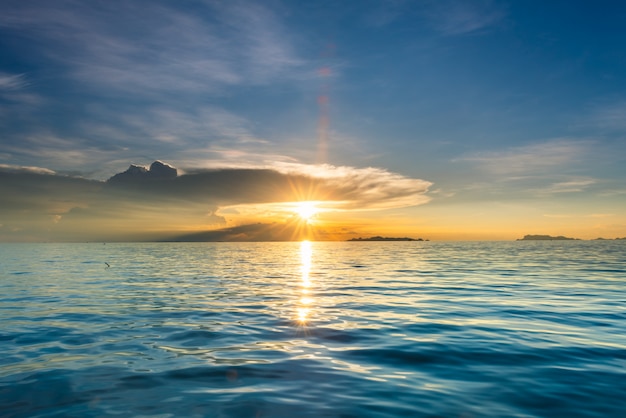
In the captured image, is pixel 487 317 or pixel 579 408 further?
→ pixel 487 317

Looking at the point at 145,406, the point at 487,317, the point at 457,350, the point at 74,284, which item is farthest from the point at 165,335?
the point at 74,284

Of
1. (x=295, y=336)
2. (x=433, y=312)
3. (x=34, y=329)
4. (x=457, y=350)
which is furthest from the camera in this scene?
(x=433, y=312)

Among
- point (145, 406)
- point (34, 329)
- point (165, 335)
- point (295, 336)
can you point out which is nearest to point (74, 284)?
point (34, 329)

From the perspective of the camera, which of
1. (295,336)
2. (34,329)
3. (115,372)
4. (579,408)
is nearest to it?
(579,408)

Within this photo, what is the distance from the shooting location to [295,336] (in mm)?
15531

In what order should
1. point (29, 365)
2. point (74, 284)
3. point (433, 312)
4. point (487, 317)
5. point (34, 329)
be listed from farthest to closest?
1. point (74, 284)
2. point (433, 312)
3. point (487, 317)
4. point (34, 329)
5. point (29, 365)

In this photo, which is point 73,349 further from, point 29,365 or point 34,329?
point 34,329

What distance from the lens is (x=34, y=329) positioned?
Answer: 16938 mm

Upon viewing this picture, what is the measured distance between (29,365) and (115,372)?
281 centimetres

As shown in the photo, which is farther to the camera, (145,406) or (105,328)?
(105,328)

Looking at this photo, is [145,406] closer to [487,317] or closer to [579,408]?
[579,408]

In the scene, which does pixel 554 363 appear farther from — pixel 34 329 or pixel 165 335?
pixel 34 329

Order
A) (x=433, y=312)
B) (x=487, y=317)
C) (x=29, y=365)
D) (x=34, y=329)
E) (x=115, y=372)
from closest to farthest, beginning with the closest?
(x=115, y=372) < (x=29, y=365) < (x=34, y=329) < (x=487, y=317) < (x=433, y=312)

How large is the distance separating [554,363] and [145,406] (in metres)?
10.6
